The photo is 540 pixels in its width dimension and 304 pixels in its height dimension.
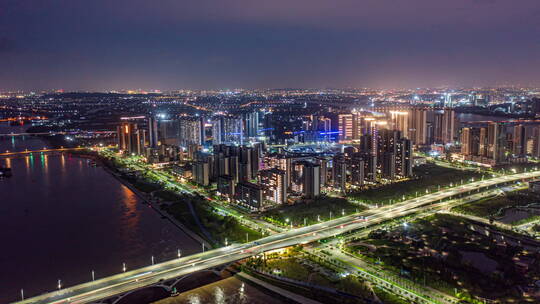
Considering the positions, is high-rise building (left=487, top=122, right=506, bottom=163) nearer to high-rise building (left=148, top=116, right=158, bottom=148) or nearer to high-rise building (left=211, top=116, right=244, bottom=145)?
high-rise building (left=211, top=116, right=244, bottom=145)

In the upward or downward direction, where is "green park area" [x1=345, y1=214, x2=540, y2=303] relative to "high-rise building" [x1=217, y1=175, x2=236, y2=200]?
downward

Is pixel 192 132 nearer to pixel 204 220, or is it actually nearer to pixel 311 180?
pixel 311 180

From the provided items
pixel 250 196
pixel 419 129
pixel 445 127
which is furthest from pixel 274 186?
pixel 445 127

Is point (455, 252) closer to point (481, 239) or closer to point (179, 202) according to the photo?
point (481, 239)

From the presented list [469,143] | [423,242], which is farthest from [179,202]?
[469,143]

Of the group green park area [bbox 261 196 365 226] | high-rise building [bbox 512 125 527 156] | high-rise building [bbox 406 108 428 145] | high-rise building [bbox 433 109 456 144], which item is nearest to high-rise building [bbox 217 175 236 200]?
green park area [bbox 261 196 365 226]

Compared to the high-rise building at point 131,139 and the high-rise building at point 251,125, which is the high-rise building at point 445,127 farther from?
the high-rise building at point 131,139
